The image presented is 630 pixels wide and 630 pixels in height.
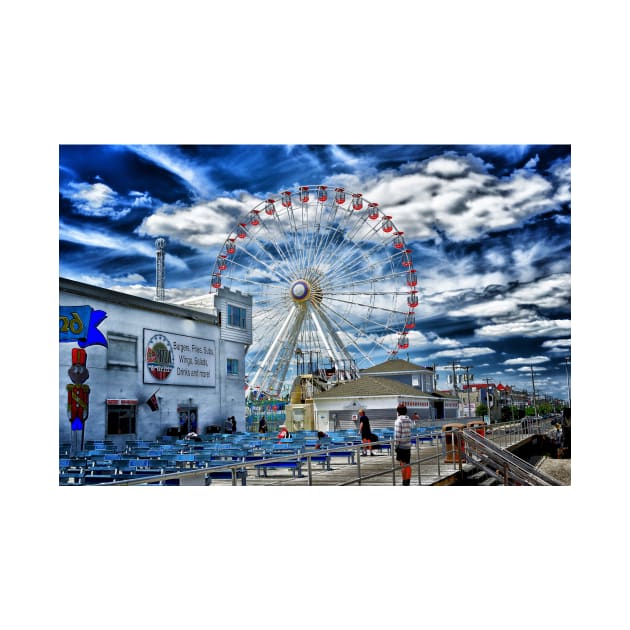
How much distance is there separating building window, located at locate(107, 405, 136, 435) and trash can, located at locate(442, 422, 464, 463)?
8627 mm

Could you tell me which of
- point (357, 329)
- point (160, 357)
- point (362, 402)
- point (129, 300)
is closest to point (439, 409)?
point (357, 329)

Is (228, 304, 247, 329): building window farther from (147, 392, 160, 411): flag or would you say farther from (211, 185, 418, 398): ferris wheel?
(147, 392, 160, 411): flag

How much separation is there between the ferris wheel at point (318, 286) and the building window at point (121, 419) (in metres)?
6.89

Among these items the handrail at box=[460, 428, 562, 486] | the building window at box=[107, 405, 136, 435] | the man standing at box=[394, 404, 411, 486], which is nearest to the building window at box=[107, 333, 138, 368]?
the building window at box=[107, 405, 136, 435]

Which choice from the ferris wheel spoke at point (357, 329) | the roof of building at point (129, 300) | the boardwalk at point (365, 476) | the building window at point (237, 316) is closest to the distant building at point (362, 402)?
the ferris wheel spoke at point (357, 329)

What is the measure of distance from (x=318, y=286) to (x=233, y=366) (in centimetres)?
490

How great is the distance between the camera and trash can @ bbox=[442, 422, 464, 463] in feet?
41.9

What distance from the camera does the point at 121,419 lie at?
18.2 metres

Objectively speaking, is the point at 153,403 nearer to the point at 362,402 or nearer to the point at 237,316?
the point at 237,316

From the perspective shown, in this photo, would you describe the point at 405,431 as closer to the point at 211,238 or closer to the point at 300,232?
the point at 211,238
